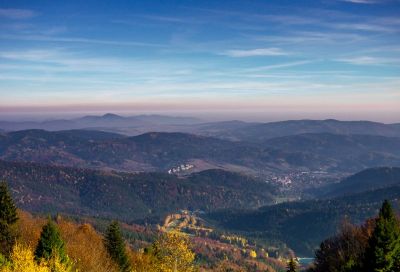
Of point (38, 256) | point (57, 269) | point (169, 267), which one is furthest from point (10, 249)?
point (169, 267)

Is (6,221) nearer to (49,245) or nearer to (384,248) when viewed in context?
(49,245)

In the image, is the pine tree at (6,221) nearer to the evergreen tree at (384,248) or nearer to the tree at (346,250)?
the tree at (346,250)

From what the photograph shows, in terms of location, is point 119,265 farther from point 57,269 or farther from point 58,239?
point 57,269

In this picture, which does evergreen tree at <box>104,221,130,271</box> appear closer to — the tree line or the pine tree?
the tree line

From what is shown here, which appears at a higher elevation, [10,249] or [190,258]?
[190,258]

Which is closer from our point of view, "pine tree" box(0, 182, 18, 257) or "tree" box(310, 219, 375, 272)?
"tree" box(310, 219, 375, 272)

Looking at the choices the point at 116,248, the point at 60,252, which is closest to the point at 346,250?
the point at 116,248

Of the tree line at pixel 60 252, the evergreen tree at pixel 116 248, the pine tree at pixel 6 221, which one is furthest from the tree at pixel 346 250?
the pine tree at pixel 6 221

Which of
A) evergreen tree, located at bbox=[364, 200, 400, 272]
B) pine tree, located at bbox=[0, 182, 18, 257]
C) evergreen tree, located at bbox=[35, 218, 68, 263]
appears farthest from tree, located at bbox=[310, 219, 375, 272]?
pine tree, located at bbox=[0, 182, 18, 257]
